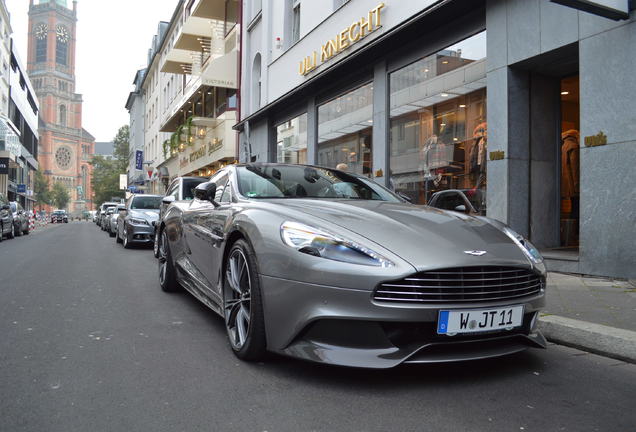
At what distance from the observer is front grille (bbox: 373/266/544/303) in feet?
8.73

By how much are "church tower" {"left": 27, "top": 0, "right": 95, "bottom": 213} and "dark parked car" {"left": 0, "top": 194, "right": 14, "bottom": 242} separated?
113924 millimetres

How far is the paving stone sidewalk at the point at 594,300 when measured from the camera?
4288 millimetres

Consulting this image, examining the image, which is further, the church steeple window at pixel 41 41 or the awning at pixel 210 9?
the church steeple window at pixel 41 41

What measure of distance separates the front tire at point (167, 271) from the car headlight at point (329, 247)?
3.17 m

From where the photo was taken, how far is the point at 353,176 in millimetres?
4863

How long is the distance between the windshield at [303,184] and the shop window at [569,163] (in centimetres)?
516

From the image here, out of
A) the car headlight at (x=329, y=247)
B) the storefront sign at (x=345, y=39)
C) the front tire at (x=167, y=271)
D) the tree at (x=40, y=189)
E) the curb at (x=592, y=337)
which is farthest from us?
the tree at (x=40, y=189)

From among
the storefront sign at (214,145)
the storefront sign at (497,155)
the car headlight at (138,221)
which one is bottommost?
the car headlight at (138,221)

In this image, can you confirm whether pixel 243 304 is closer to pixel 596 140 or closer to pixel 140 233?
pixel 596 140

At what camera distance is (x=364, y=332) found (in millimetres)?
2662

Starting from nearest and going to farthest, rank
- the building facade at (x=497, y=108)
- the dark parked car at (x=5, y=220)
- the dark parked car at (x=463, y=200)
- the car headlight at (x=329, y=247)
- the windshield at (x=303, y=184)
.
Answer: the car headlight at (x=329, y=247), the windshield at (x=303, y=184), the building facade at (x=497, y=108), the dark parked car at (x=463, y=200), the dark parked car at (x=5, y=220)

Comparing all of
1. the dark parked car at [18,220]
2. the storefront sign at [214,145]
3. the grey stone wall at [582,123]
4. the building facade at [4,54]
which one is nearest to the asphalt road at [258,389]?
the grey stone wall at [582,123]

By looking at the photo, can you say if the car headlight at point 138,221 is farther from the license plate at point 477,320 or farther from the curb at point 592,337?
the license plate at point 477,320

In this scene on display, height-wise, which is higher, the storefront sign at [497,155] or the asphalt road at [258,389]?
the storefront sign at [497,155]
